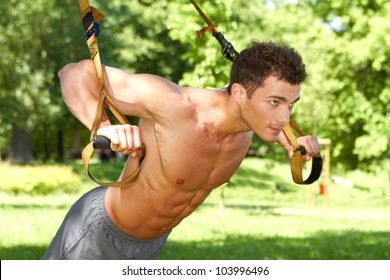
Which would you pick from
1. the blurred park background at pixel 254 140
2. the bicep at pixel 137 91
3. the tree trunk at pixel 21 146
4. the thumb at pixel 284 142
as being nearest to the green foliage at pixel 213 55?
the blurred park background at pixel 254 140

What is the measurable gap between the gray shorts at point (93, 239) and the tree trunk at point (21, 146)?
37.6 m

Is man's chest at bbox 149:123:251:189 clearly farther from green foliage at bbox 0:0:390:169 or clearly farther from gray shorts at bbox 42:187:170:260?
green foliage at bbox 0:0:390:169

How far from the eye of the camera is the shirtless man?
3867 mm

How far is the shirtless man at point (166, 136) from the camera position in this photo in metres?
3.87

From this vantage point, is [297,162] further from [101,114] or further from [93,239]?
[93,239]

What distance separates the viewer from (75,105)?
3895mm

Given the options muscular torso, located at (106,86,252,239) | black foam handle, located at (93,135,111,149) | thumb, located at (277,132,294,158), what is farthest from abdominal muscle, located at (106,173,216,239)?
black foam handle, located at (93,135,111,149)

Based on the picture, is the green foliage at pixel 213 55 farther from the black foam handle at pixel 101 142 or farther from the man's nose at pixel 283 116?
the black foam handle at pixel 101 142

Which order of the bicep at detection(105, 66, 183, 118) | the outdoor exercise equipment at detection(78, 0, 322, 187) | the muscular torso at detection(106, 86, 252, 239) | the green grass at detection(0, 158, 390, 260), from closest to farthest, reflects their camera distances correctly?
the outdoor exercise equipment at detection(78, 0, 322, 187) < the bicep at detection(105, 66, 183, 118) < the muscular torso at detection(106, 86, 252, 239) < the green grass at detection(0, 158, 390, 260)

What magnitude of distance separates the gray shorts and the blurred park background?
8283 millimetres

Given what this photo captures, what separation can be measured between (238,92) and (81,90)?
Result: 90 centimetres

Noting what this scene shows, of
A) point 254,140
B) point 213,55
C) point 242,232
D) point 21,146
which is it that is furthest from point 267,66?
point 21,146
